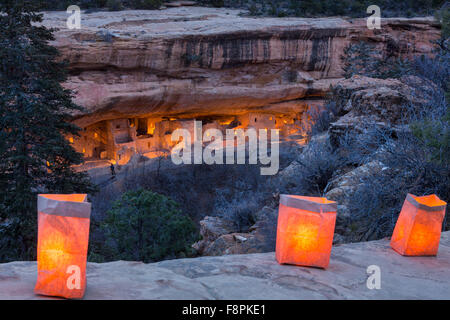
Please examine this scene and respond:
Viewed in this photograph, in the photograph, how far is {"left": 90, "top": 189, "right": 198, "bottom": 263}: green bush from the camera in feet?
20.2

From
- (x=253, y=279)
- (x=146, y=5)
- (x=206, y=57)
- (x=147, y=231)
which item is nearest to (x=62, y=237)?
(x=253, y=279)

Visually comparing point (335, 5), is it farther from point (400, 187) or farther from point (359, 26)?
point (400, 187)

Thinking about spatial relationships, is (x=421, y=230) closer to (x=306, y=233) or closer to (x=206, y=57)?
(x=306, y=233)

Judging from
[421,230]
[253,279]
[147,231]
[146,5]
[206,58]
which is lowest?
[147,231]

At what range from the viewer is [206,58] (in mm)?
14914

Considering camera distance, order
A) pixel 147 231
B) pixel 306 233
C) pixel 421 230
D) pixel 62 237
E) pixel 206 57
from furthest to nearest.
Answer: pixel 206 57, pixel 147 231, pixel 421 230, pixel 306 233, pixel 62 237

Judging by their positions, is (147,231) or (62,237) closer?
(62,237)

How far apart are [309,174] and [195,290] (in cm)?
463

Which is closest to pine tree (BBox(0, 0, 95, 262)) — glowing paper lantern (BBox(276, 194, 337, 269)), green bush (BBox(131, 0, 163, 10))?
glowing paper lantern (BBox(276, 194, 337, 269))

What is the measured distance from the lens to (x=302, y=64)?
17.0 m

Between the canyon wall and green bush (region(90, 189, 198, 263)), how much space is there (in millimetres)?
7789

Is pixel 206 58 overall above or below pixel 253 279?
above

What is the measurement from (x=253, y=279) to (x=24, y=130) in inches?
248
